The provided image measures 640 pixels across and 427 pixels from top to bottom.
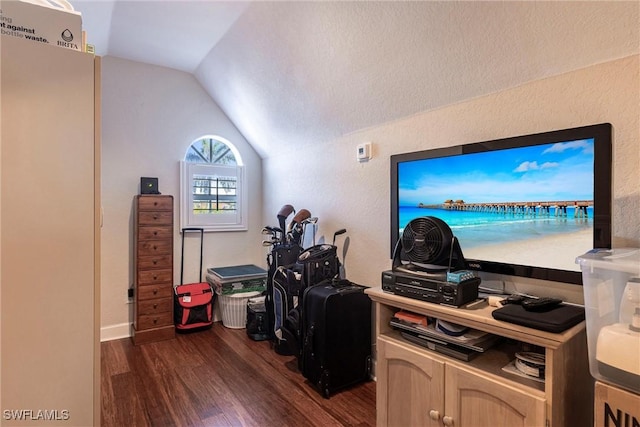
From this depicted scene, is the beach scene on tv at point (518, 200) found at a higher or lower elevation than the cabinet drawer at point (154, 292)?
higher

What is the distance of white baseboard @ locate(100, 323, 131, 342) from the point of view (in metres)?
3.25

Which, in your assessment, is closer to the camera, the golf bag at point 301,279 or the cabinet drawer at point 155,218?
the golf bag at point 301,279

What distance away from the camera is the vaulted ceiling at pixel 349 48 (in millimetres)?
1456

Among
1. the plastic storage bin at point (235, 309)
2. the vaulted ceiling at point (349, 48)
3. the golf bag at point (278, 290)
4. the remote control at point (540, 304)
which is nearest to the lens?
the remote control at point (540, 304)

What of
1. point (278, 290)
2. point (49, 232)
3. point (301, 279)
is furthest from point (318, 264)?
point (49, 232)

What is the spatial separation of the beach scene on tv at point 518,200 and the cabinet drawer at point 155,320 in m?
2.62

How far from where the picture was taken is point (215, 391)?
237 centimetres

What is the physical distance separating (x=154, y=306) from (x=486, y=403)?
9.68 feet

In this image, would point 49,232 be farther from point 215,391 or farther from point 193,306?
point 193,306

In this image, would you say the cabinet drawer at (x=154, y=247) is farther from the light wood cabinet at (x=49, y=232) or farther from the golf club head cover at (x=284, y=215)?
the light wood cabinet at (x=49, y=232)

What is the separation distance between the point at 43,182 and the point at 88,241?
0.24m

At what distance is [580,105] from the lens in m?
1.49

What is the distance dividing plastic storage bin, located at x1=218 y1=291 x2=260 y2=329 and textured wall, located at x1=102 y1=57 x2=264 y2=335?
0.54m

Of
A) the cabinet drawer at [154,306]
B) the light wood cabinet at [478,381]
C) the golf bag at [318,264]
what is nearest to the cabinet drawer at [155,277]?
the cabinet drawer at [154,306]
